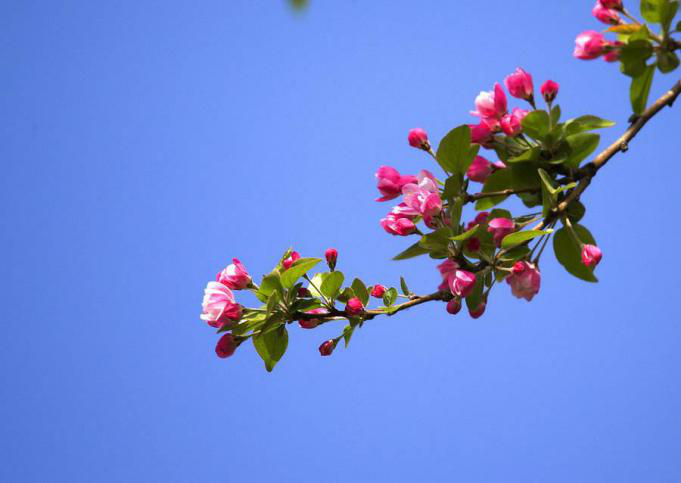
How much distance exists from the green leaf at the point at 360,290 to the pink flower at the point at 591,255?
504mm

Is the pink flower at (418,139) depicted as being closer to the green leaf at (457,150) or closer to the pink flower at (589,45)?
the green leaf at (457,150)

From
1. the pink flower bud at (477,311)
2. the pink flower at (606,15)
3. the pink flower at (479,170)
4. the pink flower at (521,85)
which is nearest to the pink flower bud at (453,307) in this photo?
the pink flower bud at (477,311)

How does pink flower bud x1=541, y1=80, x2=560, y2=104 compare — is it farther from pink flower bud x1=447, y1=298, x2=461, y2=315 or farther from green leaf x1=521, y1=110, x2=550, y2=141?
pink flower bud x1=447, y1=298, x2=461, y2=315

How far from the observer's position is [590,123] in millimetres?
1457

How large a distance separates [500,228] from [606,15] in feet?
1.77

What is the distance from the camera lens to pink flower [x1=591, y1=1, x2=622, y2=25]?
1482mm

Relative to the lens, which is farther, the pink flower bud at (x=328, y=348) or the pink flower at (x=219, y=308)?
the pink flower bud at (x=328, y=348)

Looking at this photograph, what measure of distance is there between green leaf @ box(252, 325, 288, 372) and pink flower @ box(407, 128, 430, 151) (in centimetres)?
55

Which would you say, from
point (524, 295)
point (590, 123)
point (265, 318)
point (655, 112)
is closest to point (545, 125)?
point (590, 123)

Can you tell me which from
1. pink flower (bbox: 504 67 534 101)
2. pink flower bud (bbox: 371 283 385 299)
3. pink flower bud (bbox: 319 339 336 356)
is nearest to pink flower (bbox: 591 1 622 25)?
pink flower (bbox: 504 67 534 101)

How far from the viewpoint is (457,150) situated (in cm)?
146

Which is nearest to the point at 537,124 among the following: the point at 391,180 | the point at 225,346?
the point at 391,180

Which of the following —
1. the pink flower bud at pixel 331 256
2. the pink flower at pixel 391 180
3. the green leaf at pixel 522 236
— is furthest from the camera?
the pink flower bud at pixel 331 256

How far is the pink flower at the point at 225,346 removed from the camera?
1595 mm
